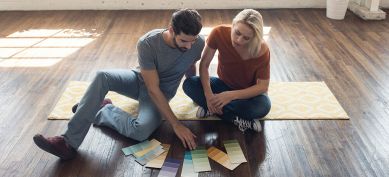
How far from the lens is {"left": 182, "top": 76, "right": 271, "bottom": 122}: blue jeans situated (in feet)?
7.19

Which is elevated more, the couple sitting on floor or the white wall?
the couple sitting on floor

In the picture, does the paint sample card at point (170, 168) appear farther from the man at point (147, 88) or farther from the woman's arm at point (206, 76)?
the woman's arm at point (206, 76)

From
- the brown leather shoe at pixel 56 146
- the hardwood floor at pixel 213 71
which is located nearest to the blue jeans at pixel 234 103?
the hardwood floor at pixel 213 71

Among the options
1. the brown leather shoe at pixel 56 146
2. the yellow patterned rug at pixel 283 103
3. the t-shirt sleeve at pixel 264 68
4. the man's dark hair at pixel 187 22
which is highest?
the man's dark hair at pixel 187 22

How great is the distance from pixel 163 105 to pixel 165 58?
257 mm

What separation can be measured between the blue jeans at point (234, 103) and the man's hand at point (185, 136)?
0.28 meters

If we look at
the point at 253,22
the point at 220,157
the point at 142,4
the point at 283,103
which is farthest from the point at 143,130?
the point at 142,4

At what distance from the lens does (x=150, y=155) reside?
202 cm

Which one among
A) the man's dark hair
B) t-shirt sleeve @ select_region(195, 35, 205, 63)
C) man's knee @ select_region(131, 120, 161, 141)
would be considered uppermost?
the man's dark hair

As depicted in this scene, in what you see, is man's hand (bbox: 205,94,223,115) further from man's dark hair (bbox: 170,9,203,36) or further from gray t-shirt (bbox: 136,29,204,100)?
man's dark hair (bbox: 170,9,203,36)

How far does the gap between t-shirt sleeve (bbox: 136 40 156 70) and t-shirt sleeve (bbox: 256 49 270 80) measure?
594 millimetres

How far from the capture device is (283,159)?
2004mm

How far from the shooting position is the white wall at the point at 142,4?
450cm

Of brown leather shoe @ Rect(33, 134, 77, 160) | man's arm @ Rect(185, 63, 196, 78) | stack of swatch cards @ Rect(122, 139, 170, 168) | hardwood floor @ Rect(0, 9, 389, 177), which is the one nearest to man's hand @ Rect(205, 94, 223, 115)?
hardwood floor @ Rect(0, 9, 389, 177)
